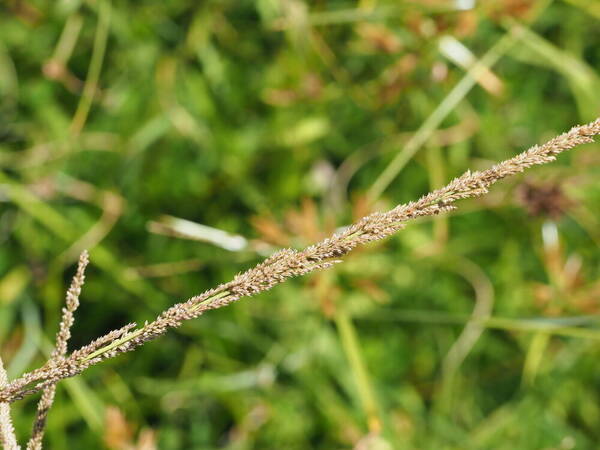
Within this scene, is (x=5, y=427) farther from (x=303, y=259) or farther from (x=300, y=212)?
(x=300, y=212)

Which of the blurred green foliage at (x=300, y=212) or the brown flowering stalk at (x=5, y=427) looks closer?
the brown flowering stalk at (x=5, y=427)

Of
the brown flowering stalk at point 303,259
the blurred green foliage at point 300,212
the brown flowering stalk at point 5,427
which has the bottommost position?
the brown flowering stalk at point 5,427

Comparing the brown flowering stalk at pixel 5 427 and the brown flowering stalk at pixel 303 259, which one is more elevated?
the brown flowering stalk at pixel 303 259

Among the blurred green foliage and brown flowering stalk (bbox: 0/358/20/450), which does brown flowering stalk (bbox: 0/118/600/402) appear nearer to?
brown flowering stalk (bbox: 0/358/20/450)

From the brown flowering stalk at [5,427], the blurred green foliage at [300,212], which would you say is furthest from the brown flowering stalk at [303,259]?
the blurred green foliage at [300,212]

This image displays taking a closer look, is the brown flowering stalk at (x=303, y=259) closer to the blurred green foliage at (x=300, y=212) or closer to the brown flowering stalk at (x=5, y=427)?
the brown flowering stalk at (x=5, y=427)

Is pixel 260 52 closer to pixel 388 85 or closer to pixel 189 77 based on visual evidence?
pixel 189 77
